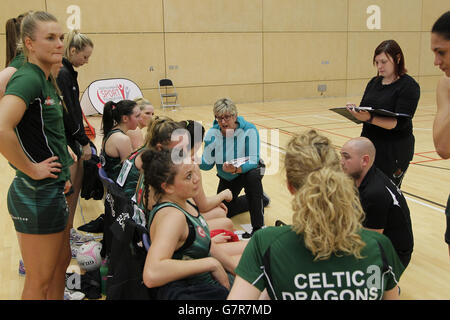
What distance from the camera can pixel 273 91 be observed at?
14.7 metres

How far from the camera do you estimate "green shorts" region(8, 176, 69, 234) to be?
198 cm

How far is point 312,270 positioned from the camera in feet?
4.40

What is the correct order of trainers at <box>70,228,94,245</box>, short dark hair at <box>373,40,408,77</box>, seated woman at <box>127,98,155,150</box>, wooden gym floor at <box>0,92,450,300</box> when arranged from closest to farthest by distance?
wooden gym floor at <box>0,92,450,300</box> < short dark hair at <box>373,40,408,77</box> < trainers at <box>70,228,94,245</box> < seated woman at <box>127,98,155,150</box>

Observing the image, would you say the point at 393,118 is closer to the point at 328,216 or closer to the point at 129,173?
the point at 129,173

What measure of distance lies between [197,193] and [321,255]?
1.03 m

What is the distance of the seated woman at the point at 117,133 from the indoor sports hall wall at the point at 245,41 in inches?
363

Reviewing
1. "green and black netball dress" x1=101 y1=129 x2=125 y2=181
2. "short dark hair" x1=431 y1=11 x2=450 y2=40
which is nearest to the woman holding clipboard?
"short dark hair" x1=431 y1=11 x2=450 y2=40

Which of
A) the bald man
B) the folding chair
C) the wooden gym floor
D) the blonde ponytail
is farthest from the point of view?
the folding chair

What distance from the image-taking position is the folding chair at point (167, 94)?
12.9 m

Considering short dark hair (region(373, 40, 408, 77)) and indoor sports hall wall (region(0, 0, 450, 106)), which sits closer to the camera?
short dark hair (region(373, 40, 408, 77))

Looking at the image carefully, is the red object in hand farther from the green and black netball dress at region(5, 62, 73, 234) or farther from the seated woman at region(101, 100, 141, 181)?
the green and black netball dress at region(5, 62, 73, 234)

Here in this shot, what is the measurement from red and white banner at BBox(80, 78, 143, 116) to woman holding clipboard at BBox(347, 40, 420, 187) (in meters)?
7.51
